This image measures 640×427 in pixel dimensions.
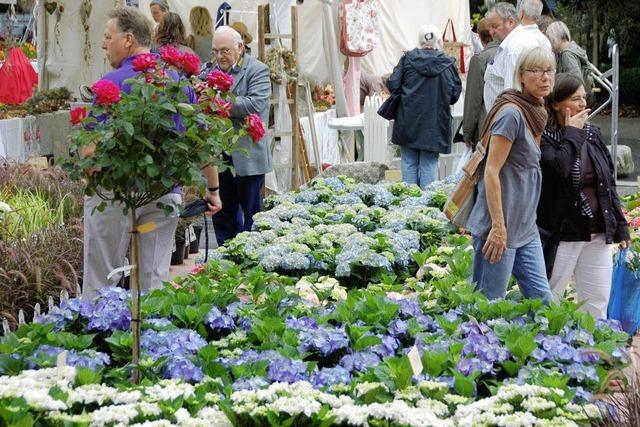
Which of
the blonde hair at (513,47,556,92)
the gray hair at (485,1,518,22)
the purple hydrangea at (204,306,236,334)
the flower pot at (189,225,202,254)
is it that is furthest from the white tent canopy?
the purple hydrangea at (204,306,236,334)

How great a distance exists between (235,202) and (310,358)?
4.13 metres

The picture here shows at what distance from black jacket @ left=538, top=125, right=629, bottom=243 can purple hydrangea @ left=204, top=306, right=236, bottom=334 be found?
1.75m

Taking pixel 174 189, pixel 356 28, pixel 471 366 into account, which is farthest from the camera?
→ pixel 356 28

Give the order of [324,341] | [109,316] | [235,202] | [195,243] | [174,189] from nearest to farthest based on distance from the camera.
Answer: [324,341], [109,316], [174,189], [235,202], [195,243]

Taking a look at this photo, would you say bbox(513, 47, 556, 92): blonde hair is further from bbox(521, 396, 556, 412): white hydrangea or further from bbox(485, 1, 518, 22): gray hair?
bbox(485, 1, 518, 22): gray hair

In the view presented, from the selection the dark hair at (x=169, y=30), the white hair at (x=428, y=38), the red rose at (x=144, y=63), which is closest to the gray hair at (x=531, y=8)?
the white hair at (x=428, y=38)

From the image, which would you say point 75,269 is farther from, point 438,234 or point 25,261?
point 438,234

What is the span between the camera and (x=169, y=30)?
355 inches

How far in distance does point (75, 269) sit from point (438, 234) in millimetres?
2270

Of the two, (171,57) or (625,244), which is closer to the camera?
(171,57)

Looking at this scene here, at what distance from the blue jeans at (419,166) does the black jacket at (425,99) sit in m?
0.14

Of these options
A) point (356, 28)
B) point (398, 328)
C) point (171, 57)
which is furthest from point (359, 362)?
point (356, 28)

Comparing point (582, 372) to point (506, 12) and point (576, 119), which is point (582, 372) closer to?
point (576, 119)

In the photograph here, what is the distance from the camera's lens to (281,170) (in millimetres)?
11648
